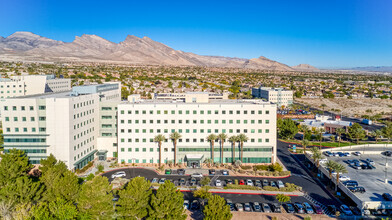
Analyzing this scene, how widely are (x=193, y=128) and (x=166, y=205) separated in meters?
30.3

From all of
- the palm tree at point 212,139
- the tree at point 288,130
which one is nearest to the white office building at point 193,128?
the palm tree at point 212,139

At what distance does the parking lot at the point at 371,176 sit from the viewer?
46156mm

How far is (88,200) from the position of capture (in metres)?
35.5

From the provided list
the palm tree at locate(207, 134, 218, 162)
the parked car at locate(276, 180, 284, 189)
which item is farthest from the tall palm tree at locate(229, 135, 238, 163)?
the parked car at locate(276, 180, 284, 189)

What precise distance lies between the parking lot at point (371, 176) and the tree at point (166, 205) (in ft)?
99.6

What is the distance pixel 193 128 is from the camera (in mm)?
64812

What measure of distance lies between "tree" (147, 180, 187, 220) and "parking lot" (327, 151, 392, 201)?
99.6 feet

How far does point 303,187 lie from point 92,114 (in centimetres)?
5031

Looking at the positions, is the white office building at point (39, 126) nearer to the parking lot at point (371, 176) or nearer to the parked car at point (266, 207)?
the parked car at point (266, 207)

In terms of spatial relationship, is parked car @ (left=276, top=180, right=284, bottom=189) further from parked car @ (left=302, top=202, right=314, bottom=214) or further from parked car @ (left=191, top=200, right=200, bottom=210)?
parked car @ (left=191, top=200, right=200, bottom=210)

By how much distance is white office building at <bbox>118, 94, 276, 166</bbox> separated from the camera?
64500 mm

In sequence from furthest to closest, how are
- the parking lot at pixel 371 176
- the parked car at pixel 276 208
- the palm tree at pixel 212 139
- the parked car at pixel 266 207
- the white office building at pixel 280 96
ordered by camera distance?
1. the white office building at pixel 280 96
2. the palm tree at pixel 212 139
3. the parking lot at pixel 371 176
4. the parked car at pixel 266 207
5. the parked car at pixel 276 208

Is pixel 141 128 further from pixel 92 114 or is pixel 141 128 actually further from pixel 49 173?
pixel 49 173

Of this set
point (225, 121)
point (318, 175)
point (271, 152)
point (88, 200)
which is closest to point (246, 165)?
point (271, 152)
